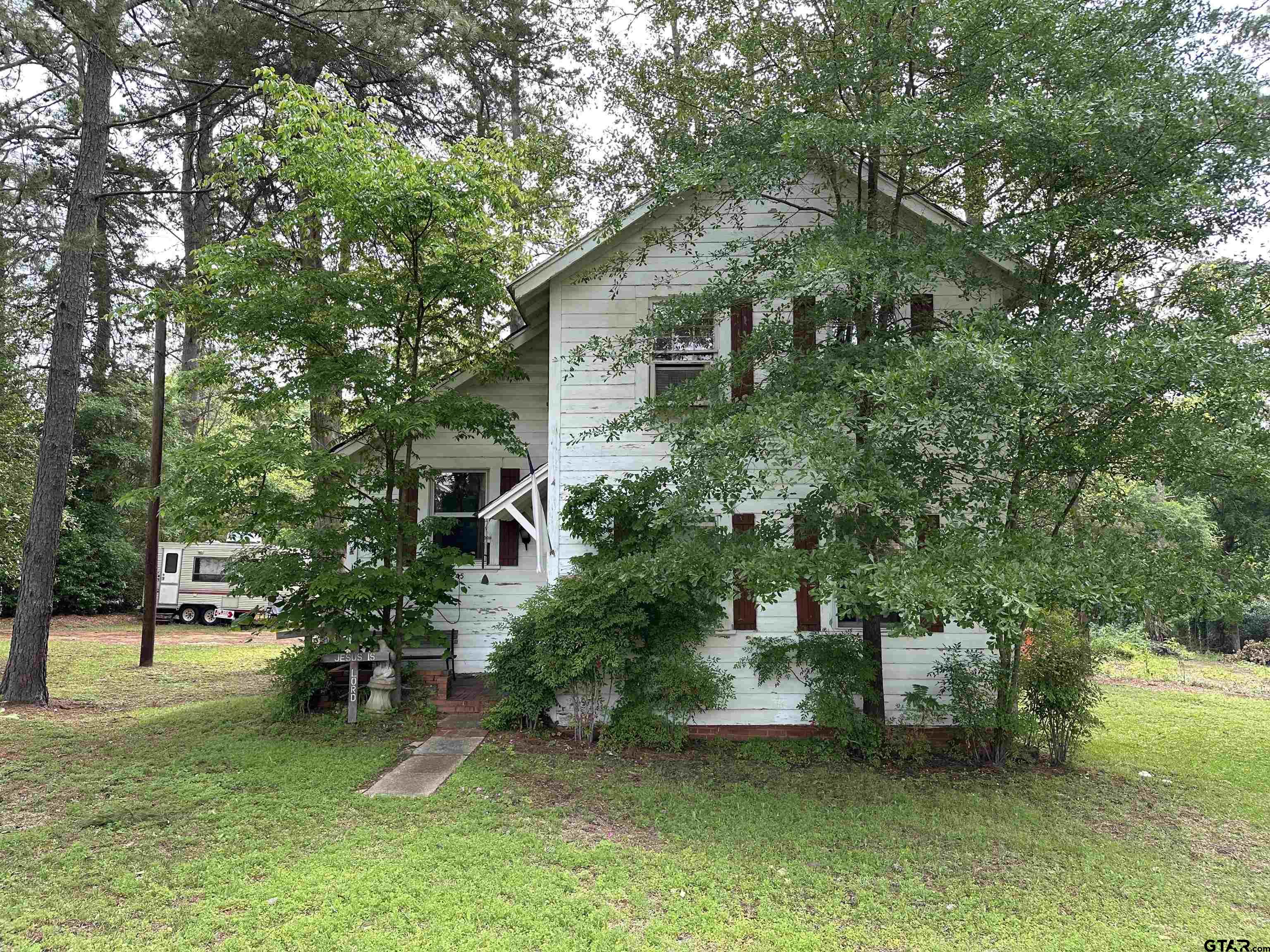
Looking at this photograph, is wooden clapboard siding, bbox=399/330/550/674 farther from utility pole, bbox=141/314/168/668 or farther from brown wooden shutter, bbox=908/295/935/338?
utility pole, bbox=141/314/168/668

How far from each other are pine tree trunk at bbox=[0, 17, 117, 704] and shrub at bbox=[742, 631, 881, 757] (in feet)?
30.9

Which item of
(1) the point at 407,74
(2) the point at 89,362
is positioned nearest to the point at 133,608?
(2) the point at 89,362

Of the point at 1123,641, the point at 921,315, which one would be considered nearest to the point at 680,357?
the point at 921,315

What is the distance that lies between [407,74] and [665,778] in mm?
11679

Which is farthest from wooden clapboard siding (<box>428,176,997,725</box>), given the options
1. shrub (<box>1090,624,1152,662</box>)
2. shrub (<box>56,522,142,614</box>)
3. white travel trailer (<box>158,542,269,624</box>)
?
shrub (<box>56,522,142,614</box>)

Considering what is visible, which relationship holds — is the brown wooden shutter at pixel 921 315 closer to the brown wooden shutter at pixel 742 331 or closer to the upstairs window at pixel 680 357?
the brown wooden shutter at pixel 742 331

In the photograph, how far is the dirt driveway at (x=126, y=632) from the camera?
1784 centimetres

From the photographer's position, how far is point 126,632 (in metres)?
19.8

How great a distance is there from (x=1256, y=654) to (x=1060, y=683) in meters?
16.6

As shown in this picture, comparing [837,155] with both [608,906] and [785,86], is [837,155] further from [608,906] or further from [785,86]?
[608,906]

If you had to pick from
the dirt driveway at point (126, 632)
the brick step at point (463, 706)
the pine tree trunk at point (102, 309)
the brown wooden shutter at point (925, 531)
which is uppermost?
the pine tree trunk at point (102, 309)

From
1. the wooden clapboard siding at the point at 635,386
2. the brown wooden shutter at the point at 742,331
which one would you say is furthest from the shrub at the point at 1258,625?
the brown wooden shutter at the point at 742,331

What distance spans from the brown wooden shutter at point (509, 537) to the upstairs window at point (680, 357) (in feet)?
9.63

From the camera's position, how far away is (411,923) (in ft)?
14.0
